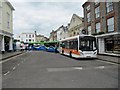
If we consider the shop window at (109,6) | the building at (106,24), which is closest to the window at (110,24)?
the building at (106,24)

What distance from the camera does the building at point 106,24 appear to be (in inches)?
1083

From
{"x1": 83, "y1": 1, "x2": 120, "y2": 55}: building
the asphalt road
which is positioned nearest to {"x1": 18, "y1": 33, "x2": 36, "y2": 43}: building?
{"x1": 83, "y1": 1, "x2": 120, "y2": 55}: building

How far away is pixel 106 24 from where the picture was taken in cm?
3209

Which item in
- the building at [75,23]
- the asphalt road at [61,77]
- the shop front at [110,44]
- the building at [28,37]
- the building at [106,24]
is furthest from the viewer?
the building at [28,37]

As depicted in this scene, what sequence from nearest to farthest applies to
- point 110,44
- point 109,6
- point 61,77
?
point 61,77, point 110,44, point 109,6

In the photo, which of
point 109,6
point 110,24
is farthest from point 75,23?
point 110,24

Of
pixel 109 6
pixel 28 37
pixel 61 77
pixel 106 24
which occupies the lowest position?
pixel 61 77

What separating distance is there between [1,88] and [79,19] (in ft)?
160

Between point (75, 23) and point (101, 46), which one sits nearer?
point (101, 46)

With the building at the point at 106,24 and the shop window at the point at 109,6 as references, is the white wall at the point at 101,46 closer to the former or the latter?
the building at the point at 106,24

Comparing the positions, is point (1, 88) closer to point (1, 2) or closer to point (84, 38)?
point (84, 38)

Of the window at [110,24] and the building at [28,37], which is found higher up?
the building at [28,37]

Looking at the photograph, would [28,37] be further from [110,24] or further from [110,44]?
[110,44]

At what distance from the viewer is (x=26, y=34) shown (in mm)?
130750
